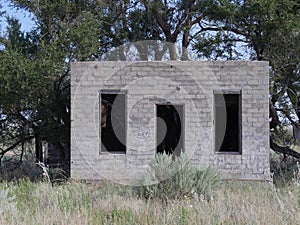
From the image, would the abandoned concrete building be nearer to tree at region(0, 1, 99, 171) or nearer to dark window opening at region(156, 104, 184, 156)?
dark window opening at region(156, 104, 184, 156)

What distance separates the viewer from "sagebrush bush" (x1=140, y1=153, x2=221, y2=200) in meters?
8.06

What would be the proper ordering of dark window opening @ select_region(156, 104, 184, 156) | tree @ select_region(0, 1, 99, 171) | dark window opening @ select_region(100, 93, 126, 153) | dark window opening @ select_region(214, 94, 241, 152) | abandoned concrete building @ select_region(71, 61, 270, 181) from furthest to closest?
tree @ select_region(0, 1, 99, 171)
dark window opening @ select_region(156, 104, 184, 156)
dark window opening @ select_region(100, 93, 126, 153)
dark window opening @ select_region(214, 94, 241, 152)
abandoned concrete building @ select_region(71, 61, 270, 181)

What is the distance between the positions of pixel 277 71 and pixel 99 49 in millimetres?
6328

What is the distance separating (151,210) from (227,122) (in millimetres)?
5473

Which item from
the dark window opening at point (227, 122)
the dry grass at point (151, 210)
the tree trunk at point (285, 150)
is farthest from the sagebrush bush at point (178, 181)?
the tree trunk at point (285, 150)

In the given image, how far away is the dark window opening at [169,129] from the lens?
11.7m

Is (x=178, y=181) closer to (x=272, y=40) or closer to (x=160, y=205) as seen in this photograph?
(x=160, y=205)

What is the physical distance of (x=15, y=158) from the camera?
17531 mm

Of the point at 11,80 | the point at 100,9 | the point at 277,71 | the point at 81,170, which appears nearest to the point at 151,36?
the point at 100,9

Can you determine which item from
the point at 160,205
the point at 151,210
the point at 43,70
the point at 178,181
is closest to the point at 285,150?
the point at 178,181

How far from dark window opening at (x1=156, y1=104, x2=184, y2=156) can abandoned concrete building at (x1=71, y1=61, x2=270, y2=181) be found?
0.64 metres

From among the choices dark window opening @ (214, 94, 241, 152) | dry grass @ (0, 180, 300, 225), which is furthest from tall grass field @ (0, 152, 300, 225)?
dark window opening @ (214, 94, 241, 152)

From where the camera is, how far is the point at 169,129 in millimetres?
12828

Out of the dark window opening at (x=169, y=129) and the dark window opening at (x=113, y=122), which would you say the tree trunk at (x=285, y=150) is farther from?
the dark window opening at (x=113, y=122)
